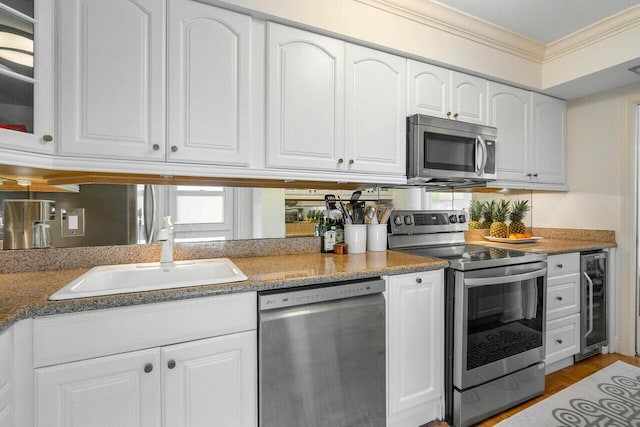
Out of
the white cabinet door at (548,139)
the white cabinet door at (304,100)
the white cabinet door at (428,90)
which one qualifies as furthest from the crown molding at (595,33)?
the white cabinet door at (304,100)

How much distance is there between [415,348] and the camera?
1.67 m

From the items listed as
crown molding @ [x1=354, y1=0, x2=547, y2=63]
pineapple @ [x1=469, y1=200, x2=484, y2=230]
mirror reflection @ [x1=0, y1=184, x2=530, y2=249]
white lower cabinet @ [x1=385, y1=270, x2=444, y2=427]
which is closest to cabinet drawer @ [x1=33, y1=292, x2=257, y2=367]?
mirror reflection @ [x1=0, y1=184, x2=530, y2=249]

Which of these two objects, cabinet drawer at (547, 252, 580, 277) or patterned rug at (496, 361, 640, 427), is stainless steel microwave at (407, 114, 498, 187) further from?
patterned rug at (496, 361, 640, 427)

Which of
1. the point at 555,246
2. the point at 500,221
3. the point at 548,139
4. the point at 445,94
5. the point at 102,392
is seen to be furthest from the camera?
the point at 500,221

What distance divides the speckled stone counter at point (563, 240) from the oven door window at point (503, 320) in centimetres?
48

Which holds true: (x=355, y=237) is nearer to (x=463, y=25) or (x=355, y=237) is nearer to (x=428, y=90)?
(x=428, y=90)

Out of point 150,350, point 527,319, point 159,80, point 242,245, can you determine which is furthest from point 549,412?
point 159,80

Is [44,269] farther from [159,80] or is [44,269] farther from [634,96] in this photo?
[634,96]

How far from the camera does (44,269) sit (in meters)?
1.48

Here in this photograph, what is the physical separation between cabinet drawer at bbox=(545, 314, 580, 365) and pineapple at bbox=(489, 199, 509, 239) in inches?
30.7

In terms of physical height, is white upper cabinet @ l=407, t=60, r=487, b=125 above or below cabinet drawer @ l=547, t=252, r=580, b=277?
above

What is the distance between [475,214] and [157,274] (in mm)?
2656

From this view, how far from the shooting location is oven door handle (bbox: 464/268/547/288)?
1.72m

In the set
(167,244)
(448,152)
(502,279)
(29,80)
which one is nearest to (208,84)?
(29,80)
